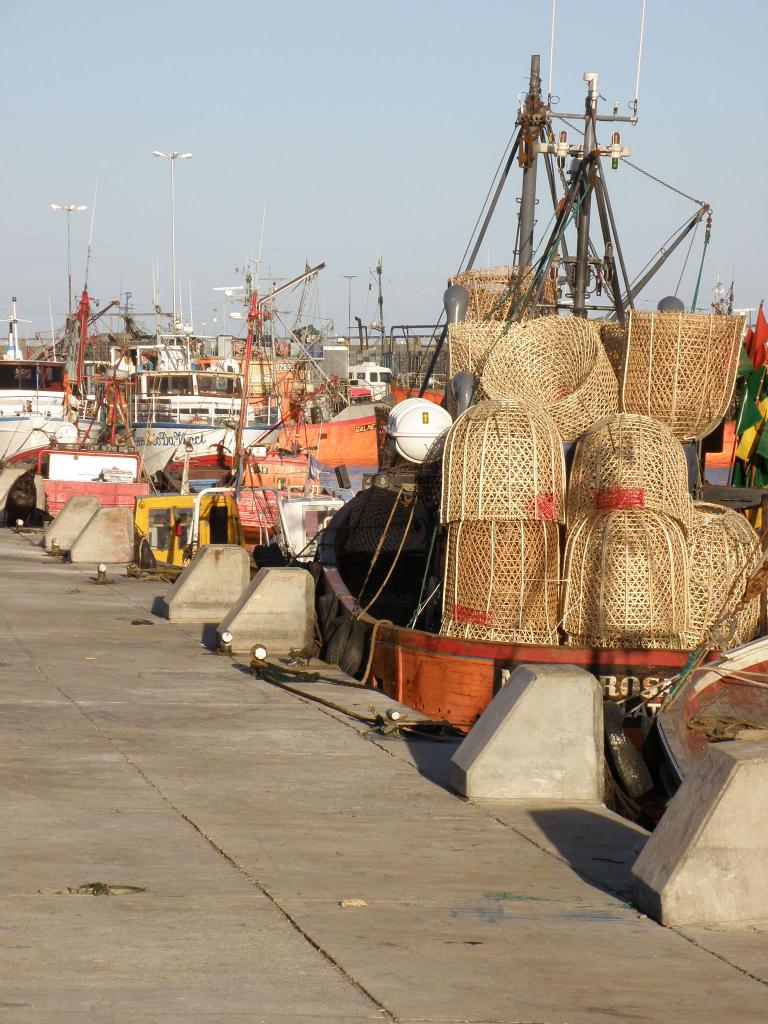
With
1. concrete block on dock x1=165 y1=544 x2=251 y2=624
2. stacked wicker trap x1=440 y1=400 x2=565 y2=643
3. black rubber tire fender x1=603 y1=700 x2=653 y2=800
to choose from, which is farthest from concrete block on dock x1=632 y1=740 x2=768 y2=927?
concrete block on dock x1=165 y1=544 x2=251 y2=624

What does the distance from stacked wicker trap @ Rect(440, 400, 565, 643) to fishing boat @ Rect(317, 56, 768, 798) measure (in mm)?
28

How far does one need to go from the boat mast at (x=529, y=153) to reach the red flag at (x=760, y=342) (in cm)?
520

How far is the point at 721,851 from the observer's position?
6.07 m

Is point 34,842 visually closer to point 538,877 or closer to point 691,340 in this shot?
point 538,877

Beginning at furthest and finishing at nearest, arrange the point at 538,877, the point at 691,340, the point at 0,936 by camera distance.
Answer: the point at 691,340 → the point at 538,877 → the point at 0,936

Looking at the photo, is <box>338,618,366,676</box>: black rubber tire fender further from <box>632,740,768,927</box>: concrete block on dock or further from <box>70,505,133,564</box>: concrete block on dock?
<box>70,505,133,564</box>: concrete block on dock

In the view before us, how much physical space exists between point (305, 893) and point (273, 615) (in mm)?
7892

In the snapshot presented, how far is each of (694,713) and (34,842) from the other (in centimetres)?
590

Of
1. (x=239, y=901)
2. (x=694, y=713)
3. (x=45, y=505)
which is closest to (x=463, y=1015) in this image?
(x=239, y=901)

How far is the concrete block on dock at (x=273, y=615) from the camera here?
46.8 feet

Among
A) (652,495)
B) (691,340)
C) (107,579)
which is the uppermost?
(691,340)

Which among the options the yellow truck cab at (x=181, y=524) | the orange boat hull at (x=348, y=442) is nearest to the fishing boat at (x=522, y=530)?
the yellow truck cab at (x=181, y=524)

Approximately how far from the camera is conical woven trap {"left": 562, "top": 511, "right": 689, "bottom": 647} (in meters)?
13.0

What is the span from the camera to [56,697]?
11.6 meters
